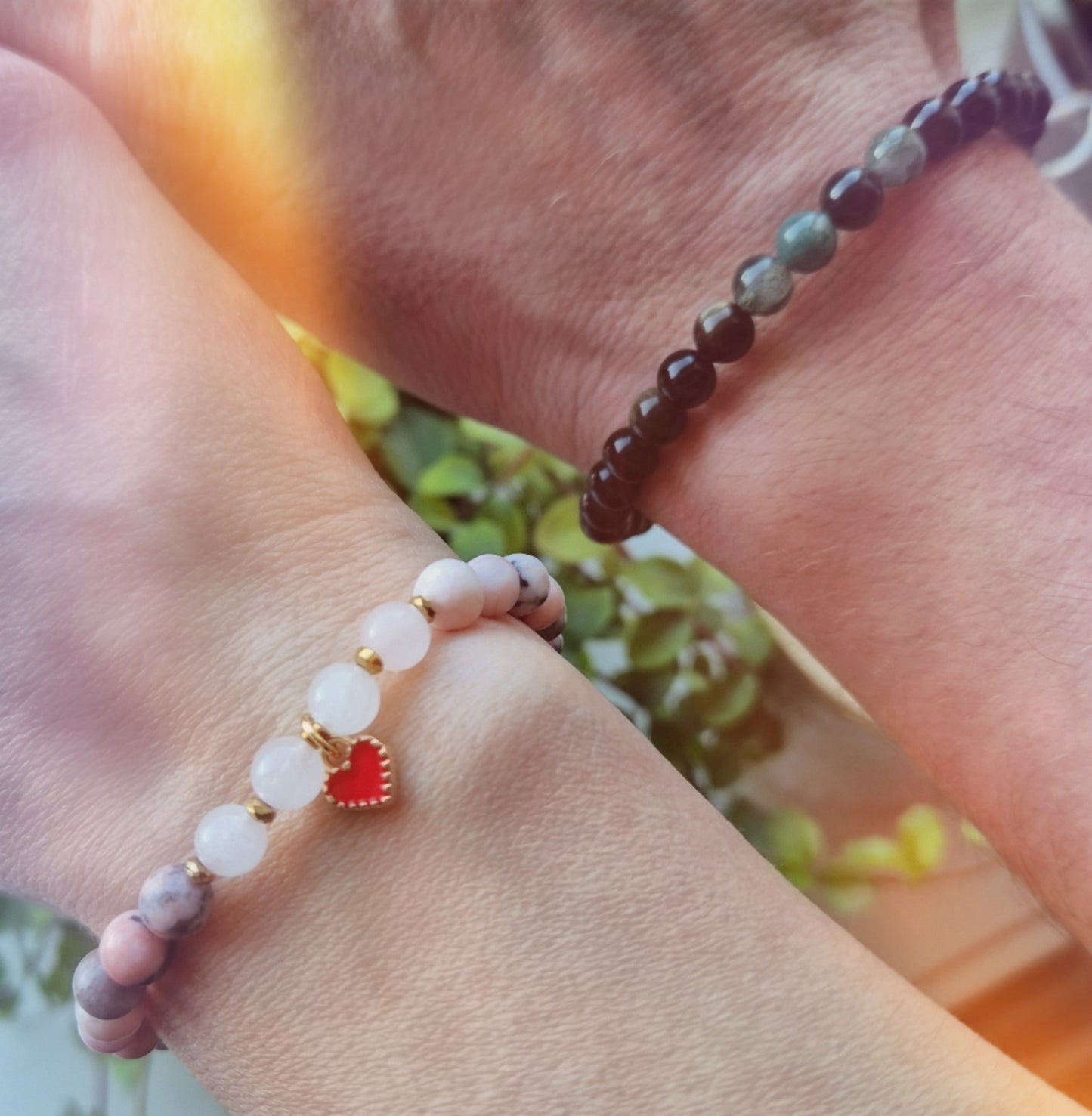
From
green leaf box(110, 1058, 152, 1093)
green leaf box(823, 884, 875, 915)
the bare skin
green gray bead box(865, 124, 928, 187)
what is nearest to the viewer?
the bare skin

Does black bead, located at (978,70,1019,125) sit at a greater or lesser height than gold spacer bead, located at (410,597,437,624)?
greater

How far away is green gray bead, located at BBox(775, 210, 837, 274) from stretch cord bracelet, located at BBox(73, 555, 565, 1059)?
0.25 metres

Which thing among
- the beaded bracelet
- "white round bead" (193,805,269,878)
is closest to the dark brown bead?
the beaded bracelet

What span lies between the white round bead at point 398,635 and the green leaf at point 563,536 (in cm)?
32

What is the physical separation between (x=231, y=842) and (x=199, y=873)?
0.8 inches

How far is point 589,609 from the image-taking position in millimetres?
872

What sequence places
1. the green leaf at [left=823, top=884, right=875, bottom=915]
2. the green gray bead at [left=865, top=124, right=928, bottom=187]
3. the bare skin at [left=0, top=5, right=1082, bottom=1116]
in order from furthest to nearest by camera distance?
the green leaf at [left=823, top=884, right=875, bottom=915]
the green gray bead at [left=865, top=124, right=928, bottom=187]
the bare skin at [left=0, top=5, right=1082, bottom=1116]

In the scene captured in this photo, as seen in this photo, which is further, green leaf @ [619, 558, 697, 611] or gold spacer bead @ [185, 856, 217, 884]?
green leaf @ [619, 558, 697, 611]

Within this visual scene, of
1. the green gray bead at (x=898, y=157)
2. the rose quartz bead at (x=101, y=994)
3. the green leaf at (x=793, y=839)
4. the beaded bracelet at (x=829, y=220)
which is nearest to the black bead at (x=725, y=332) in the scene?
the beaded bracelet at (x=829, y=220)

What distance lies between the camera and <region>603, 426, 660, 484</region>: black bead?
0.65 metres

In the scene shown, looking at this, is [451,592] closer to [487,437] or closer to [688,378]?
[688,378]

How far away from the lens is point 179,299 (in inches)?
24.1

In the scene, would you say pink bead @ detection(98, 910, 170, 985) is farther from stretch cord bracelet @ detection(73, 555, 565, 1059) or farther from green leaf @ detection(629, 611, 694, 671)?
green leaf @ detection(629, 611, 694, 671)

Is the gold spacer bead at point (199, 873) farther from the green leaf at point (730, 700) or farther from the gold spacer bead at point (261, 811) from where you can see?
the green leaf at point (730, 700)
